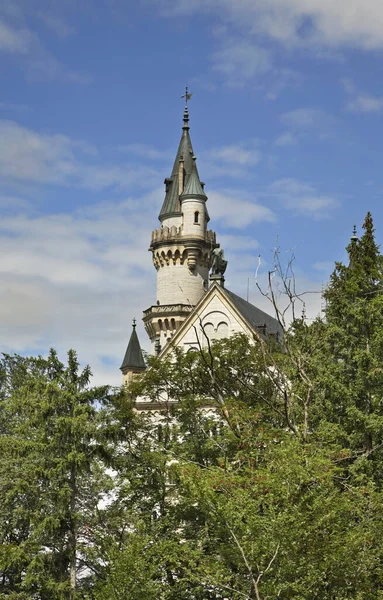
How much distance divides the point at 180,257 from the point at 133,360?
849 centimetres

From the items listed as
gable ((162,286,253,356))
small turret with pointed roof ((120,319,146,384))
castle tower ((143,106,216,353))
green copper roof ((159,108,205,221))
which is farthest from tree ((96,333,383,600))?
green copper roof ((159,108,205,221))

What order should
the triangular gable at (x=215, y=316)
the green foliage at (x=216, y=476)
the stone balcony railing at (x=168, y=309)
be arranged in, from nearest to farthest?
1. the green foliage at (x=216, y=476)
2. the triangular gable at (x=215, y=316)
3. the stone balcony railing at (x=168, y=309)

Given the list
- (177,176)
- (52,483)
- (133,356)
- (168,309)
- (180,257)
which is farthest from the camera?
(177,176)

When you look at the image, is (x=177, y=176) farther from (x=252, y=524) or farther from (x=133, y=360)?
(x=252, y=524)

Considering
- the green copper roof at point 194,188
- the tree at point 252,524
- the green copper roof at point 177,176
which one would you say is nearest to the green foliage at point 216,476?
the tree at point 252,524

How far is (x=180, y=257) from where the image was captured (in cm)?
7250

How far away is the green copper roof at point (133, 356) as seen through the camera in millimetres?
72688

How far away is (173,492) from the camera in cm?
3528

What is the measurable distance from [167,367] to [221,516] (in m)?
16.5

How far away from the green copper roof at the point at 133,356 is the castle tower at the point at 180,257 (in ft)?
7.23

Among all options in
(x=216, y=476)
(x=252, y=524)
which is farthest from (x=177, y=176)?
(x=252, y=524)

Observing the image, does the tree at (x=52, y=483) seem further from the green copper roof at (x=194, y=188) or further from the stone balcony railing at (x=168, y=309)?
the green copper roof at (x=194, y=188)

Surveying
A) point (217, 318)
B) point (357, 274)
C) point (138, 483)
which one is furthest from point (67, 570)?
point (217, 318)

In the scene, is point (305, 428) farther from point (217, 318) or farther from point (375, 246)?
point (217, 318)
